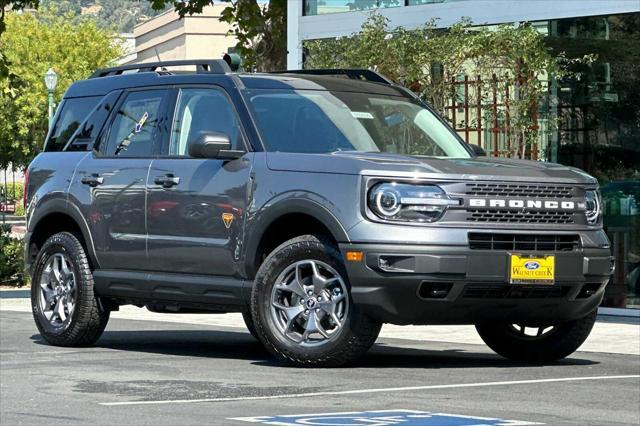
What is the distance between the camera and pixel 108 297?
40.4 ft

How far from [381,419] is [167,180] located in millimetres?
3990

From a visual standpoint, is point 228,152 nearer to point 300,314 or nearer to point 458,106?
point 300,314

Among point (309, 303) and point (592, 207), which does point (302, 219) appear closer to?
point (309, 303)

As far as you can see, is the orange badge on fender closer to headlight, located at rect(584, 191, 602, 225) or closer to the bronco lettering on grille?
the bronco lettering on grille

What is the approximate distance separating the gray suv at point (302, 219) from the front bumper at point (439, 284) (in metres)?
0.01

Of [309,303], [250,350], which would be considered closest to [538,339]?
[309,303]

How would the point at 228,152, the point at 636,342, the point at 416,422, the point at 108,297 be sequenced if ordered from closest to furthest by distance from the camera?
the point at 416,422, the point at 228,152, the point at 108,297, the point at 636,342

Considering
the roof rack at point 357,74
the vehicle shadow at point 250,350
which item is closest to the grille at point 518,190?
the vehicle shadow at point 250,350

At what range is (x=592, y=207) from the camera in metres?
11.1

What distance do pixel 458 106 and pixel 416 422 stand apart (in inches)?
457

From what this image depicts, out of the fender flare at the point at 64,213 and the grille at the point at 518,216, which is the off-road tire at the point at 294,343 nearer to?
the grille at the point at 518,216

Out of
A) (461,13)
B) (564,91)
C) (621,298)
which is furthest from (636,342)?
(461,13)

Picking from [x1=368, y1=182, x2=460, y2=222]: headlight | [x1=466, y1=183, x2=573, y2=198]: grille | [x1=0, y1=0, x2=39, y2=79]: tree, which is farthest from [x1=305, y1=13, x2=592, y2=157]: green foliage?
[x1=368, y1=182, x2=460, y2=222]: headlight

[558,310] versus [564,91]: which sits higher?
[564,91]
